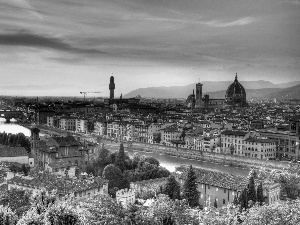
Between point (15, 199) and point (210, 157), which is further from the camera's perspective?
point (210, 157)

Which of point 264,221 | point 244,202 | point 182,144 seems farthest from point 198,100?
point 264,221

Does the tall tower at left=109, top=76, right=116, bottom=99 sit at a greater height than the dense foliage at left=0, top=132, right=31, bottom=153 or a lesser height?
greater

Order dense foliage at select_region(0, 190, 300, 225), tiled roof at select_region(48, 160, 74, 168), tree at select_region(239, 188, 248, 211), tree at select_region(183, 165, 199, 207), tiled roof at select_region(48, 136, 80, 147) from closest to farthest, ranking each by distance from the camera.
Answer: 1. dense foliage at select_region(0, 190, 300, 225)
2. tree at select_region(239, 188, 248, 211)
3. tree at select_region(183, 165, 199, 207)
4. tiled roof at select_region(48, 160, 74, 168)
5. tiled roof at select_region(48, 136, 80, 147)

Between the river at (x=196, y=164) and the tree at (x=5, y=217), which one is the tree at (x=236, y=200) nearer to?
the tree at (x=5, y=217)

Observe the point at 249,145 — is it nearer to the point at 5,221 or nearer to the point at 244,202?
the point at 244,202

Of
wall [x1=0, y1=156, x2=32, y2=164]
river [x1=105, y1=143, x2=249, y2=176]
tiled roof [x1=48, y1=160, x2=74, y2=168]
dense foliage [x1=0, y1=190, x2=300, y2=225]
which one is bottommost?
river [x1=105, y1=143, x2=249, y2=176]

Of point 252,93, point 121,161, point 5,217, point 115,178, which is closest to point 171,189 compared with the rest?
point 115,178

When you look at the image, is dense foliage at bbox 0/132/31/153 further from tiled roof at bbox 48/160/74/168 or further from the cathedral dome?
the cathedral dome

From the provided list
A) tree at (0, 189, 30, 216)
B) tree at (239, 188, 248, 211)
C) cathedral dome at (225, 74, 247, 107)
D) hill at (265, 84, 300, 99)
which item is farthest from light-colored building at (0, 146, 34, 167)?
hill at (265, 84, 300, 99)

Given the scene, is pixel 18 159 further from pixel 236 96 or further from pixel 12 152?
pixel 236 96

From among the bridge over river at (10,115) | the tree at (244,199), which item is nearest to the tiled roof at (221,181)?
the tree at (244,199)
